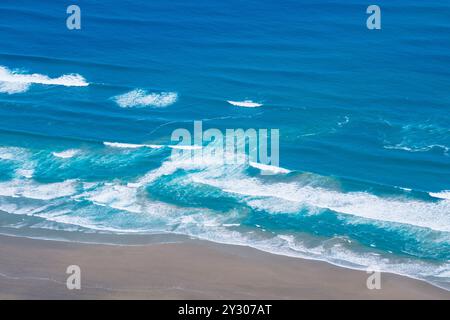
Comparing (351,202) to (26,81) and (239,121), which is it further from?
(26,81)

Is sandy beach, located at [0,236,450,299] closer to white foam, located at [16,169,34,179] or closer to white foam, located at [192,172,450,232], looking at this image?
white foam, located at [192,172,450,232]

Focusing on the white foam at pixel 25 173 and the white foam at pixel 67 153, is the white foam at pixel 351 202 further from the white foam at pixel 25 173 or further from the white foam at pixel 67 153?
the white foam at pixel 25 173

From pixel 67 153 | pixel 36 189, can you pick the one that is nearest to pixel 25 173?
pixel 36 189

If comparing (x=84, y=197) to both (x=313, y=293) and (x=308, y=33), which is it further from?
(x=308, y=33)

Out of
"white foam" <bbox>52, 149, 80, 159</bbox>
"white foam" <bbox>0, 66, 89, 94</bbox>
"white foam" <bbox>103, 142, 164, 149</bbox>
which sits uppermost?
"white foam" <bbox>0, 66, 89, 94</bbox>

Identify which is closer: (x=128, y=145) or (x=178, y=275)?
(x=178, y=275)

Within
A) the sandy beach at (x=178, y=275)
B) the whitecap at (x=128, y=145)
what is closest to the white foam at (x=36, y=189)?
the whitecap at (x=128, y=145)

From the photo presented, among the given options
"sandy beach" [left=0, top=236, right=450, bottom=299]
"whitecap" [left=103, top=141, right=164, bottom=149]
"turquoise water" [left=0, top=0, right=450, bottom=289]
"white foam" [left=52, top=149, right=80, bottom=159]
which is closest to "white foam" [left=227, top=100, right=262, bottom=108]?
"turquoise water" [left=0, top=0, right=450, bottom=289]
